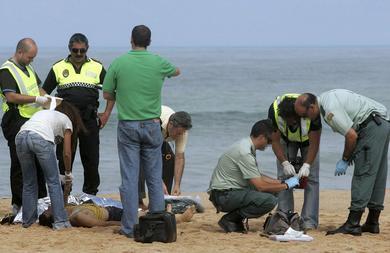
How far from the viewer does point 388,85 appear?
5462 centimetres

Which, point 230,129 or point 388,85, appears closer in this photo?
point 230,129

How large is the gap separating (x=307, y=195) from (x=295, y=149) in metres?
0.45

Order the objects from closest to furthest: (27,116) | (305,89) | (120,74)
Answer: (120,74)
(27,116)
(305,89)

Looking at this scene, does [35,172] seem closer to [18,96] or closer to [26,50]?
[18,96]

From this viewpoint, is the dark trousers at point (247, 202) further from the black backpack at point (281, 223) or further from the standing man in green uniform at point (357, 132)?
the standing man in green uniform at point (357, 132)

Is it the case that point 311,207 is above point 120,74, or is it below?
below

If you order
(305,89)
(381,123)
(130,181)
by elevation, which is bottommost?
(305,89)

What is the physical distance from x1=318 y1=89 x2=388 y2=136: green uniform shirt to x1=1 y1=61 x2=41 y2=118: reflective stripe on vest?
9.15 ft

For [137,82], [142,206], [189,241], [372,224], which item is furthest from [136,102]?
[372,224]

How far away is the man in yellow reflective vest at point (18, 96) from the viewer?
1000 cm

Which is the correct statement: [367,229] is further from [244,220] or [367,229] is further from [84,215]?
[84,215]

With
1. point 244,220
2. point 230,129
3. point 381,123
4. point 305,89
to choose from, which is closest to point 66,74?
point 244,220

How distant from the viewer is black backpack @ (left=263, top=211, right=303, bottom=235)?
367 inches

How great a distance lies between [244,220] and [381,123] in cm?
169
